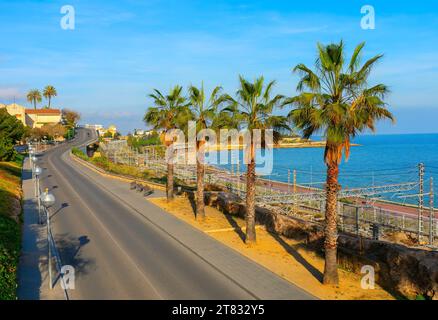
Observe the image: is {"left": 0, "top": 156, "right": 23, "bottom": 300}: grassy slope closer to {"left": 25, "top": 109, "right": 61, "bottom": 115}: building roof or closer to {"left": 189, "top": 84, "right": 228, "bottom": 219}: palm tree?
{"left": 189, "top": 84, "right": 228, "bottom": 219}: palm tree

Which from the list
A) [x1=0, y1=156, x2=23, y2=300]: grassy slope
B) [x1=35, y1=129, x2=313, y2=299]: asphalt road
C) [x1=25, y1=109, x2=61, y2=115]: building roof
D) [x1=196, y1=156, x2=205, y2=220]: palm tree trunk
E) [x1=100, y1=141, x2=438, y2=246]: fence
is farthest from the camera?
[x1=25, y1=109, x2=61, y2=115]: building roof

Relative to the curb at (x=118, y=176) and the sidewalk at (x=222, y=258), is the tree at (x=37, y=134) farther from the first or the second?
the sidewalk at (x=222, y=258)

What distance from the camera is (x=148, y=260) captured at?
16.5 m

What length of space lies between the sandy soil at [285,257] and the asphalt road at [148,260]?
2.13 feet

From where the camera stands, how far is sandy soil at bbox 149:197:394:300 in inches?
527

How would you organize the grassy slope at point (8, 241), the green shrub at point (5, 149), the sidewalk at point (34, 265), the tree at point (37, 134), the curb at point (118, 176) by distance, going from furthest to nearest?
1. the tree at point (37, 134)
2. the green shrub at point (5, 149)
3. the curb at point (118, 176)
4. the sidewalk at point (34, 265)
5. the grassy slope at point (8, 241)

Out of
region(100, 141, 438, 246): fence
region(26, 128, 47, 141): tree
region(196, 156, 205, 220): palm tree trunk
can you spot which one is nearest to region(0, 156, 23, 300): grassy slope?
region(196, 156, 205, 220): palm tree trunk

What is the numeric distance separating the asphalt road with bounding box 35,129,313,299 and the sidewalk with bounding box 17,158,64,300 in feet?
2.27

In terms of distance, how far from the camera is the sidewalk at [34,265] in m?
12.8

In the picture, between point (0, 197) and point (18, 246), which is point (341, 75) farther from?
point (0, 197)

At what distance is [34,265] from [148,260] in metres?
4.44

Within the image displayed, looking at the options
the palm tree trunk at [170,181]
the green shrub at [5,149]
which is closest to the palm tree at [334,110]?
the palm tree trunk at [170,181]

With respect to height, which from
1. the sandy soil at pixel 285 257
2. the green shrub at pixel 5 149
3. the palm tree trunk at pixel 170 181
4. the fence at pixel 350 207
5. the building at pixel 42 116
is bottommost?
the fence at pixel 350 207

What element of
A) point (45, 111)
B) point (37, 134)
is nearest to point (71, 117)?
point (45, 111)
